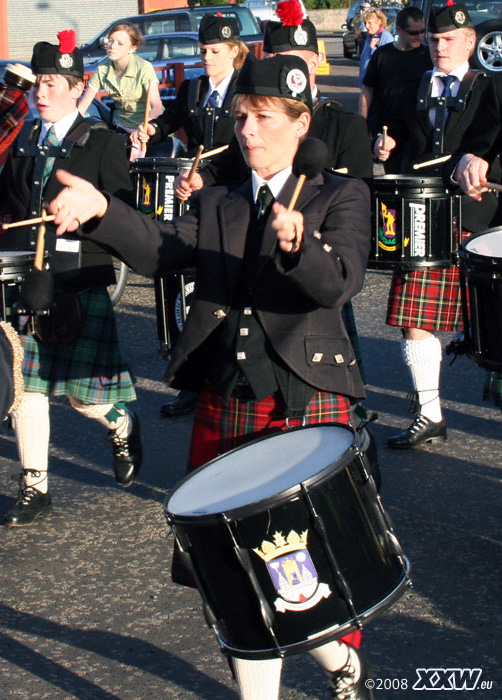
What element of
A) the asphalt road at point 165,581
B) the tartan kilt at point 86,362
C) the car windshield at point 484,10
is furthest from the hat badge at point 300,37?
the car windshield at point 484,10

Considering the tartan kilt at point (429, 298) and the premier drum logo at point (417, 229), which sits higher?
the premier drum logo at point (417, 229)

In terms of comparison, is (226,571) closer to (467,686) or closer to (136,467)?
(467,686)

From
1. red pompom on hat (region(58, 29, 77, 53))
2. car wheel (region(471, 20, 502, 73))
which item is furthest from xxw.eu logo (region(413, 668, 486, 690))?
car wheel (region(471, 20, 502, 73))

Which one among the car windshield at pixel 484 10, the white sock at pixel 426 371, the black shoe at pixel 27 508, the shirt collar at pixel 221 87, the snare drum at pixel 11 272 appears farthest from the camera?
the car windshield at pixel 484 10

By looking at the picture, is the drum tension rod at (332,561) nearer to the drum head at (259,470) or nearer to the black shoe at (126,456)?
the drum head at (259,470)

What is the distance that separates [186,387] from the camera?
308 cm

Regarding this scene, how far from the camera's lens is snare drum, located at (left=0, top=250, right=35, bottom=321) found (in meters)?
4.21

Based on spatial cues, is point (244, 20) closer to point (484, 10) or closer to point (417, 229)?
point (484, 10)

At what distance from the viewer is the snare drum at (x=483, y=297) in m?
3.39

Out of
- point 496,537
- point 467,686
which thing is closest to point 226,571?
point 467,686

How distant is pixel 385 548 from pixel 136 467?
7.37 feet

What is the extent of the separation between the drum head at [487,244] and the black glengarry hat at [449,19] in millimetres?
1770

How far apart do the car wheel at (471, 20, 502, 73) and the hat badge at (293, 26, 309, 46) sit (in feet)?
29.6

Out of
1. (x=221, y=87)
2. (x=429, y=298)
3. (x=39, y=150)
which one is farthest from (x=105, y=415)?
(x=221, y=87)
